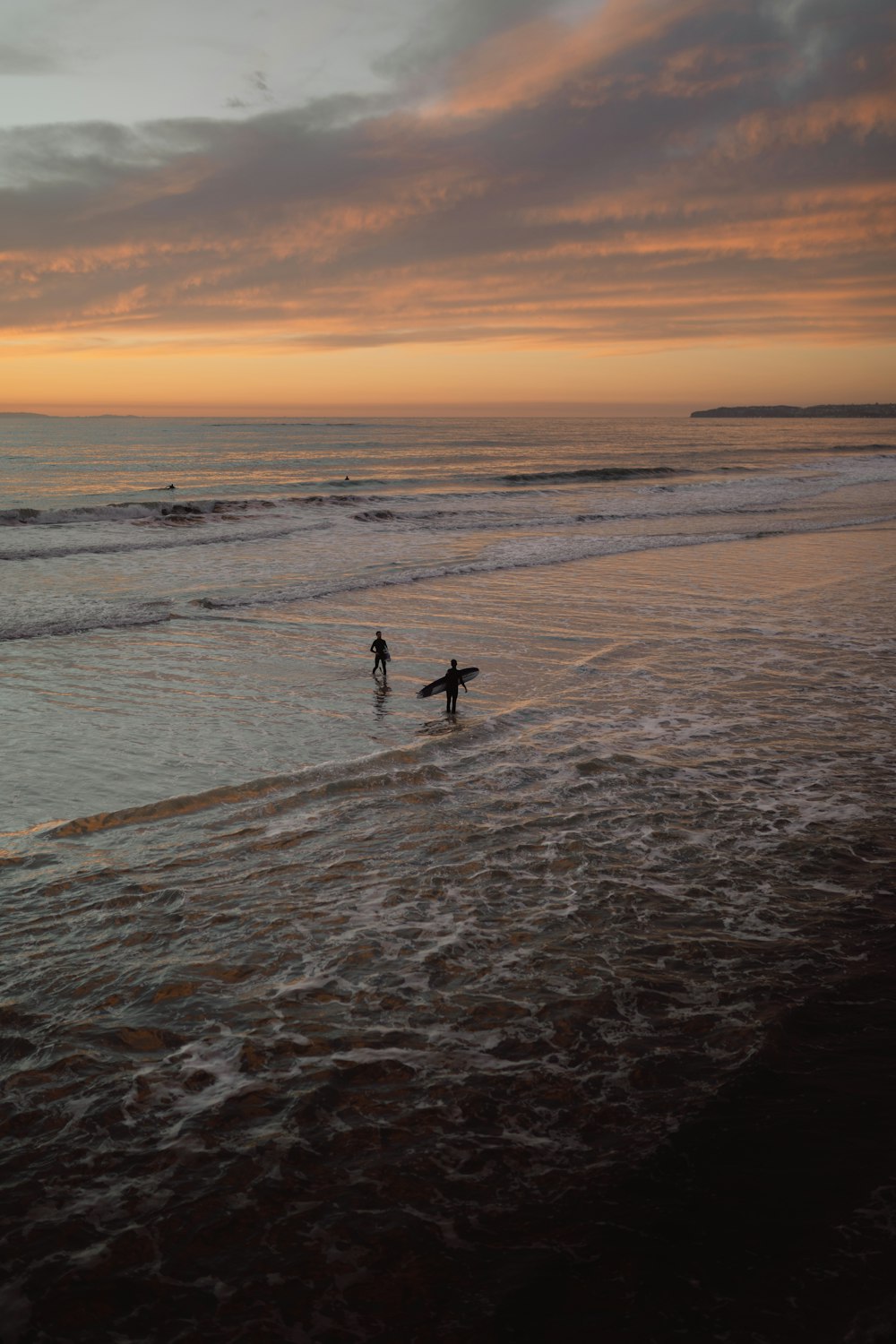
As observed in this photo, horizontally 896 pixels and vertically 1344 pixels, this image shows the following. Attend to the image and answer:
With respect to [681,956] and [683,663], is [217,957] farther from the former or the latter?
[683,663]

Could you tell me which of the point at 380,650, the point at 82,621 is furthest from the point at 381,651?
the point at 82,621

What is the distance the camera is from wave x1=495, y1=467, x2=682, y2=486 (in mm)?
78938

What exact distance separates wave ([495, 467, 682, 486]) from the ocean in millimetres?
58696

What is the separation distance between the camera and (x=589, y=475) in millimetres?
83312

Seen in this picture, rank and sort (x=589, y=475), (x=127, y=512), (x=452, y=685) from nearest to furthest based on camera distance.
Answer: (x=452, y=685)
(x=127, y=512)
(x=589, y=475)

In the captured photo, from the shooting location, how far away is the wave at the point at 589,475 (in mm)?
78938

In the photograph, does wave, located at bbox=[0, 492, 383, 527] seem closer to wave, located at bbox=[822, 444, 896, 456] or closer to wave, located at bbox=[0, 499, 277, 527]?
wave, located at bbox=[0, 499, 277, 527]

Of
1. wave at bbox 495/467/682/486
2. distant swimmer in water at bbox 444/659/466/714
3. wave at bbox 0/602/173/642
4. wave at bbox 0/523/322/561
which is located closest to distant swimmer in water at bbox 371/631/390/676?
distant swimmer in water at bbox 444/659/466/714

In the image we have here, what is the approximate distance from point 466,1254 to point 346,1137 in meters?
1.32

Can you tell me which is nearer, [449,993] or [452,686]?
[449,993]

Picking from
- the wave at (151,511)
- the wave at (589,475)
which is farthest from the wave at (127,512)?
the wave at (589,475)

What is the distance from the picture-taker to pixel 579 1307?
5195mm

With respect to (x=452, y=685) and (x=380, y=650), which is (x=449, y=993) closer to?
(x=452, y=685)

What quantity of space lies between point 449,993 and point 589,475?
7906cm
